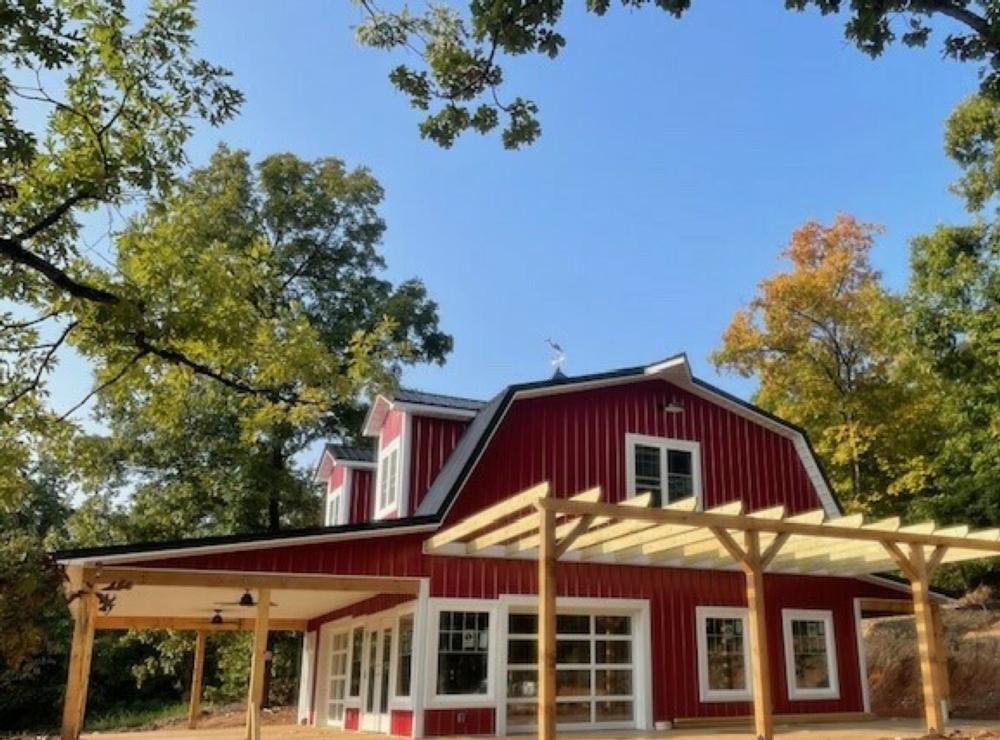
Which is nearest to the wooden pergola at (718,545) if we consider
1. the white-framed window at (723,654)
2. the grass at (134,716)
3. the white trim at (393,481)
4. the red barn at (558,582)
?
the red barn at (558,582)

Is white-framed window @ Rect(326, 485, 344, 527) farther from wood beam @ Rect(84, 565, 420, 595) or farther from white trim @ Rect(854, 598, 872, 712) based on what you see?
white trim @ Rect(854, 598, 872, 712)

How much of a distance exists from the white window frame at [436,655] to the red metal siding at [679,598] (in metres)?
0.14

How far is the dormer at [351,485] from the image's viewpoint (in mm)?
16547

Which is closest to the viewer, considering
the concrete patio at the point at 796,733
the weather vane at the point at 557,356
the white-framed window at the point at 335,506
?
the concrete patio at the point at 796,733

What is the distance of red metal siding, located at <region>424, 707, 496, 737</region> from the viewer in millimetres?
10984

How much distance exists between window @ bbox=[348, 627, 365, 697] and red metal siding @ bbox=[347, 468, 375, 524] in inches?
93.1

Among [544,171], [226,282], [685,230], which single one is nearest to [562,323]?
[685,230]

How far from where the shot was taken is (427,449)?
13438 mm

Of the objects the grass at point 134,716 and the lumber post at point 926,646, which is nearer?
the lumber post at point 926,646

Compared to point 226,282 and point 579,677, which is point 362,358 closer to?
point 226,282

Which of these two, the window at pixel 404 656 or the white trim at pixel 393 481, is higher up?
the white trim at pixel 393 481

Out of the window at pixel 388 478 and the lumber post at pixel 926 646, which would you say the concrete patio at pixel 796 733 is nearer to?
the lumber post at pixel 926 646

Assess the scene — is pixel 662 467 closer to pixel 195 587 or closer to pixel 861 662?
pixel 861 662

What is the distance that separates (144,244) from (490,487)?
22.1ft
